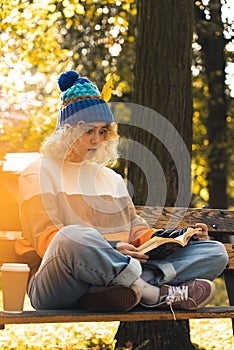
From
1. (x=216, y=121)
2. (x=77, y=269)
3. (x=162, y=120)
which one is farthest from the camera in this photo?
(x=216, y=121)

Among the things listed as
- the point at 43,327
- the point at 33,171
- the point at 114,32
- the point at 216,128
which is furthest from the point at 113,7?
the point at 33,171

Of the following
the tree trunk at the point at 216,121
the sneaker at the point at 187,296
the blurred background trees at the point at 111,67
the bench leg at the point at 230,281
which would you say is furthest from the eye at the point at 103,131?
the tree trunk at the point at 216,121

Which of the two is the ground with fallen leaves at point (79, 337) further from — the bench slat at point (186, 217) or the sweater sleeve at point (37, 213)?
the sweater sleeve at point (37, 213)

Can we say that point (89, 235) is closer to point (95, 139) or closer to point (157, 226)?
point (95, 139)

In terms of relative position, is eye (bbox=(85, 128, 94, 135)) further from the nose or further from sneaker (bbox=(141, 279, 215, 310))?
sneaker (bbox=(141, 279, 215, 310))

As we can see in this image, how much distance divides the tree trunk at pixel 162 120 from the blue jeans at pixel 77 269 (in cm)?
159

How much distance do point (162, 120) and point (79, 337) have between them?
6.18 ft

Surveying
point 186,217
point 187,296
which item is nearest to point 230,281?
point 186,217

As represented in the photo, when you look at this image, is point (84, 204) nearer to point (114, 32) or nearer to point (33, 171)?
point (33, 171)

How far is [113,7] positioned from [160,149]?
545 centimetres

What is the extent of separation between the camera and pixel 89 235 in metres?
3.51

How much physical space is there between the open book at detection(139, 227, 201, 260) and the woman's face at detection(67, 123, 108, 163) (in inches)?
22.5

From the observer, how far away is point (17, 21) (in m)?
7.48

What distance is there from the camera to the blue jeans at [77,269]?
348 cm
